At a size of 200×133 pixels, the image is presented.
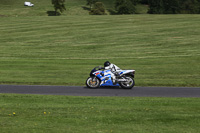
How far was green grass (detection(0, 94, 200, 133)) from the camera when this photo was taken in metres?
9.20

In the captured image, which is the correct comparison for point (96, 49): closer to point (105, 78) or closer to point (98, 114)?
point (105, 78)

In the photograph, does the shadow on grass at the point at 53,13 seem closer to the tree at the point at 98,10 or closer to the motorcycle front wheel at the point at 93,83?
the tree at the point at 98,10

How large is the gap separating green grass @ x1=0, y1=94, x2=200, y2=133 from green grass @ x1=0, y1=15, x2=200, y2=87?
208 inches

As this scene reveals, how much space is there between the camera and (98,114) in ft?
35.5

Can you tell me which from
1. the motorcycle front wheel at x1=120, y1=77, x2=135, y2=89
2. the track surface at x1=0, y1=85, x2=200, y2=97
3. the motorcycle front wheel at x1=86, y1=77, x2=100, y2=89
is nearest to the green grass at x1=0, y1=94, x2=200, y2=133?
the track surface at x1=0, y1=85, x2=200, y2=97

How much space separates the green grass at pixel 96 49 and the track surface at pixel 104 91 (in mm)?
1739

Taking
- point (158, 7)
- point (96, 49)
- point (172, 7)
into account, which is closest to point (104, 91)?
point (96, 49)

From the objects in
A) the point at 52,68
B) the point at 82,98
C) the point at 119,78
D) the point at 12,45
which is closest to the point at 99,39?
the point at 12,45

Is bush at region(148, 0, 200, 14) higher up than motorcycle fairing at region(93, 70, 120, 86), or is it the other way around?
bush at region(148, 0, 200, 14)

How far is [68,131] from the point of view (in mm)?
8898

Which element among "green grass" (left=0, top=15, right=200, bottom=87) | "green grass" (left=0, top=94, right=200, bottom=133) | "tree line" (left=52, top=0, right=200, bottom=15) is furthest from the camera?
"tree line" (left=52, top=0, right=200, bottom=15)

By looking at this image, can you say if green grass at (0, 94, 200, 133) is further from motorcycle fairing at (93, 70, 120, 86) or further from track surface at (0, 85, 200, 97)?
motorcycle fairing at (93, 70, 120, 86)

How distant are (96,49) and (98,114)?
23262 mm

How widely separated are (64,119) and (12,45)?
2840cm
